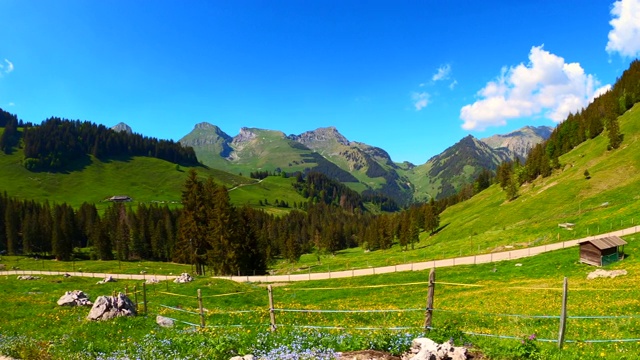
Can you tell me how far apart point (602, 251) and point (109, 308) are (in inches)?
1813

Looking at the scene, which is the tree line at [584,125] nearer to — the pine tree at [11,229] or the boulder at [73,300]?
the boulder at [73,300]

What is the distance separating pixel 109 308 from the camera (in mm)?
19781

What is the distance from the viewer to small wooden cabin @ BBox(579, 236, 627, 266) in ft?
117

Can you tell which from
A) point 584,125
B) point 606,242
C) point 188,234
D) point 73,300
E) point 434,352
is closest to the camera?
point 434,352

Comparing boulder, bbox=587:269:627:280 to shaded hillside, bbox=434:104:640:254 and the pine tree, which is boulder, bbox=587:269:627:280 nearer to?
shaded hillside, bbox=434:104:640:254

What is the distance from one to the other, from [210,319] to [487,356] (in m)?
18.2

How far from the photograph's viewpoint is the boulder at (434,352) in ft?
30.4

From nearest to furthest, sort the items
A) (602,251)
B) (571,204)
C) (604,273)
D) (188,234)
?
(604,273)
(602,251)
(188,234)
(571,204)

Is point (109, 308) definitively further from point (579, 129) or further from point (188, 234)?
point (579, 129)

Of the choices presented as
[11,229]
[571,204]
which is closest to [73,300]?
[571,204]

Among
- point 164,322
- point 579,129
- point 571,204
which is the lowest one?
point 164,322

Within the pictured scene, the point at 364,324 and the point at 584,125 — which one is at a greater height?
the point at 584,125

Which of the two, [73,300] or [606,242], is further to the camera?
[606,242]

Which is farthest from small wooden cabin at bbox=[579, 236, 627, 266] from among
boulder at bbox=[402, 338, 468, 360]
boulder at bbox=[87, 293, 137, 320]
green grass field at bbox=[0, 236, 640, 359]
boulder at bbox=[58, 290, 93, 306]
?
boulder at bbox=[58, 290, 93, 306]
